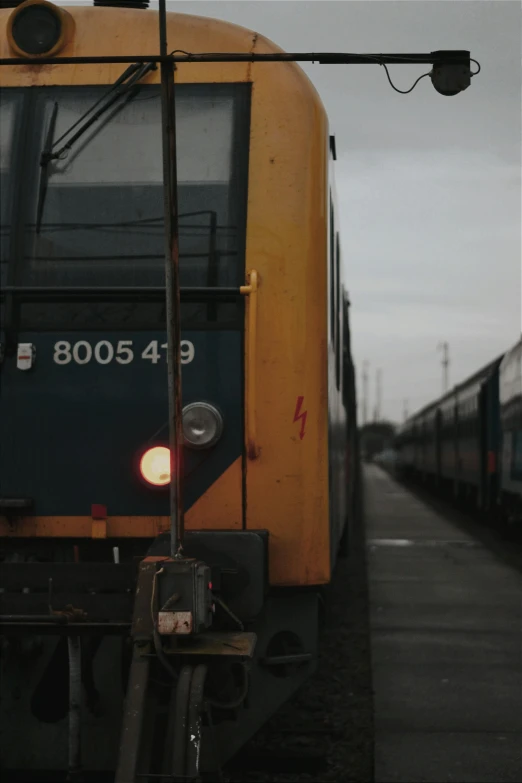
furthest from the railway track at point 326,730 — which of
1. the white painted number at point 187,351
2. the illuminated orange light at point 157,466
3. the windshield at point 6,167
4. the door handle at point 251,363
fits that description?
the windshield at point 6,167

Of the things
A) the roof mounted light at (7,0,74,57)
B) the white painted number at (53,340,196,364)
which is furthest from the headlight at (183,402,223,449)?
the roof mounted light at (7,0,74,57)

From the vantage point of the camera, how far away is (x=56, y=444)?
4.73 m

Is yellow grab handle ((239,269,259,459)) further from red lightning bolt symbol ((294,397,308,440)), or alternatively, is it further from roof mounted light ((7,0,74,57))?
roof mounted light ((7,0,74,57))

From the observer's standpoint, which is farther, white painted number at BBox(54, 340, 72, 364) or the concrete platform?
the concrete platform

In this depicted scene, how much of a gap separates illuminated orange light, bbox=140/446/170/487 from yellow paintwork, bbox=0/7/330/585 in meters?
0.16

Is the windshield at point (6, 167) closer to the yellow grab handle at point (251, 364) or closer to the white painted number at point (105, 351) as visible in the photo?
the white painted number at point (105, 351)

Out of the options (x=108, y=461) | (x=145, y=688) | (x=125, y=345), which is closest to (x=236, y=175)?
(x=125, y=345)

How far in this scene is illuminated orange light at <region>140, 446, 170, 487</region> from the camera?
15.2 ft

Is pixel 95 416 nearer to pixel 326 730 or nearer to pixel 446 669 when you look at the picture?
pixel 326 730

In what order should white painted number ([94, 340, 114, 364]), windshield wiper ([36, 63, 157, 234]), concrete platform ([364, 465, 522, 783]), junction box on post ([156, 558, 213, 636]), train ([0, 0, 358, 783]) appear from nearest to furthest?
junction box on post ([156, 558, 213, 636])
train ([0, 0, 358, 783])
white painted number ([94, 340, 114, 364])
windshield wiper ([36, 63, 157, 234])
concrete platform ([364, 465, 522, 783])

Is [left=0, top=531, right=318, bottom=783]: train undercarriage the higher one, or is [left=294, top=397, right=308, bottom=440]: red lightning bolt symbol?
[left=294, top=397, right=308, bottom=440]: red lightning bolt symbol

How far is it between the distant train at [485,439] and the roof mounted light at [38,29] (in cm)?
1305

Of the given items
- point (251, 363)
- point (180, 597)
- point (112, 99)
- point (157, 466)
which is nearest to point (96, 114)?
point (112, 99)

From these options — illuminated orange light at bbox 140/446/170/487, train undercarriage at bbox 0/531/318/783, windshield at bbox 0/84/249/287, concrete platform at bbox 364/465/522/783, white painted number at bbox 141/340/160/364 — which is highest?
windshield at bbox 0/84/249/287
